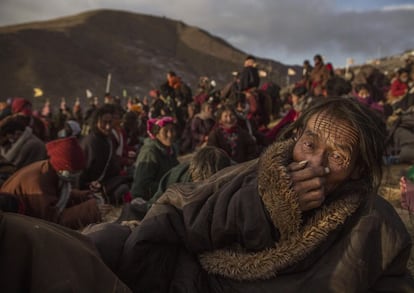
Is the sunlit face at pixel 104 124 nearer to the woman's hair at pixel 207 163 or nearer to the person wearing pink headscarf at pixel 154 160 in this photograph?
the person wearing pink headscarf at pixel 154 160

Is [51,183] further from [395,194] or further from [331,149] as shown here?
[395,194]

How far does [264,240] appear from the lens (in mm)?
1830

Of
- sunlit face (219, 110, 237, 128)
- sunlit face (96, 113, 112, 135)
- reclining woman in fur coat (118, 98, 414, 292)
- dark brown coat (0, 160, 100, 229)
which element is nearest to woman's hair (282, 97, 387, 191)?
reclining woman in fur coat (118, 98, 414, 292)

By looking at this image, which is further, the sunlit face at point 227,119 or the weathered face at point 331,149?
the sunlit face at point 227,119

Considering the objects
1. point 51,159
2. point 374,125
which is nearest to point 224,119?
point 51,159

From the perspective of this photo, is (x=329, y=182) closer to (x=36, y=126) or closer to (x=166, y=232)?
(x=166, y=232)

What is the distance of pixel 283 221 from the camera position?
178 centimetres

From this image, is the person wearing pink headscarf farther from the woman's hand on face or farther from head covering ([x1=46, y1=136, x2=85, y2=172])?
the woman's hand on face

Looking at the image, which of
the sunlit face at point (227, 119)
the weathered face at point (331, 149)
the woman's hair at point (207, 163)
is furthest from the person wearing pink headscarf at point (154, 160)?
the weathered face at point (331, 149)

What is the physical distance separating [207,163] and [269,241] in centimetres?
157

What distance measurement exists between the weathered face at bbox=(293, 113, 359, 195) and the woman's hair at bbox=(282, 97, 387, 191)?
0.08 ft

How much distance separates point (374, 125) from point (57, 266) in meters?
1.43

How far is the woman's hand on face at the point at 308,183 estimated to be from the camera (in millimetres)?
1726

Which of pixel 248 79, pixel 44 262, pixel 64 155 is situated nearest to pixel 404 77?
pixel 248 79
